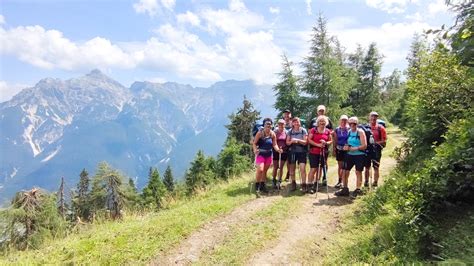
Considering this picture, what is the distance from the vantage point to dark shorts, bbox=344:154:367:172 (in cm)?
1134

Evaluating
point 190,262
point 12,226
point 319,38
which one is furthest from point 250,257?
point 319,38

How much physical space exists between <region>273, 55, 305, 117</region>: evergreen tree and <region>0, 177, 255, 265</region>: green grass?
70.2ft

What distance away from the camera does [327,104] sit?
29859 mm

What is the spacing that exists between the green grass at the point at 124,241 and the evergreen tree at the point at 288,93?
21.4 meters

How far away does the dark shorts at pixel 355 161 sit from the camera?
37.2 feet

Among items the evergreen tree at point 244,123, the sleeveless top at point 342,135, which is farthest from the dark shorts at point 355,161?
the evergreen tree at point 244,123

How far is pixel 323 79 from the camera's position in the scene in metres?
30.0

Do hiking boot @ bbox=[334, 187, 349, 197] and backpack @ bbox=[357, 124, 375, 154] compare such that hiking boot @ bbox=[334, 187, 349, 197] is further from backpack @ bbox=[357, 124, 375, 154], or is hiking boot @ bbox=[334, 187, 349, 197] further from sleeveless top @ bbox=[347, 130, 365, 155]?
backpack @ bbox=[357, 124, 375, 154]

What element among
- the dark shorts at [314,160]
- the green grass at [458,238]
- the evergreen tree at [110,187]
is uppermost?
the dark shorts at [314,160]

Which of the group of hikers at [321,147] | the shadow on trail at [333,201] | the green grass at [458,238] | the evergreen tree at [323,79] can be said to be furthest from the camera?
the evergreen tree at [323,79]

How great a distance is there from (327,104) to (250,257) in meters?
23.9

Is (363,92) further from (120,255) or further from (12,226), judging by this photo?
(120,255)

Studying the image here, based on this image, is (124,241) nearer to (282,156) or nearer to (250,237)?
(250,237)

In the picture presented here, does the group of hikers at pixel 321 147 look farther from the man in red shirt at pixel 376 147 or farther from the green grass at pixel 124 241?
the green grass at pixel 124 241
